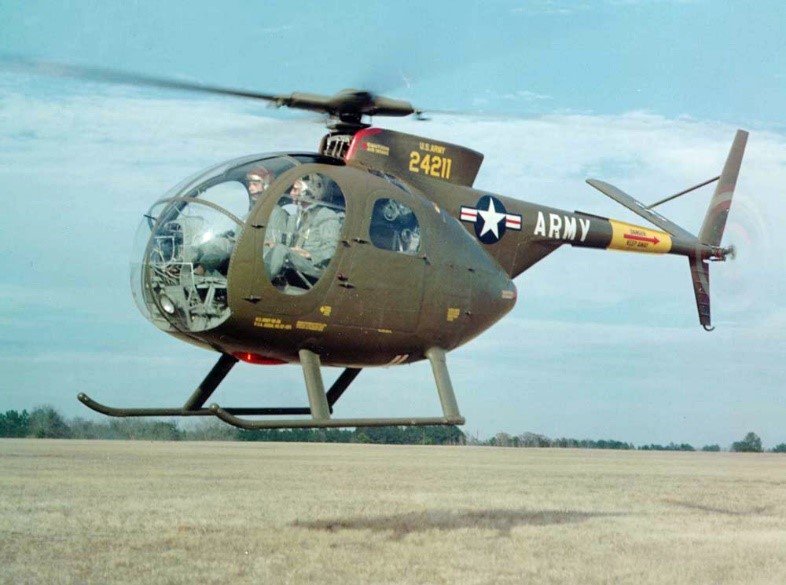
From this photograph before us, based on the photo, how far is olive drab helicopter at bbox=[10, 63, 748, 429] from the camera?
12.7m

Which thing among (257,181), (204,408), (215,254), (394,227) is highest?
(257,181)

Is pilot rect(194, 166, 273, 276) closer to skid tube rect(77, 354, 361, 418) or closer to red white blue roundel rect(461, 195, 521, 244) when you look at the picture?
skid tube rect(77, 354, 361, 418)

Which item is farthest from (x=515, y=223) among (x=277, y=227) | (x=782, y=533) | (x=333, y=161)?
(x=782, y=533)

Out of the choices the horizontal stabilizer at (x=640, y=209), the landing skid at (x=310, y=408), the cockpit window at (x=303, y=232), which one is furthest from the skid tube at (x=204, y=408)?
the horizontal stabilizer at (x=640, y=209)

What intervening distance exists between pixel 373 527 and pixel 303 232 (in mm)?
7510

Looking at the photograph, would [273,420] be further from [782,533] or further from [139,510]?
[782,533]

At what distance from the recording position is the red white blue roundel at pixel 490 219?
15.7 meters

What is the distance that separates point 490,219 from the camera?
1598cm

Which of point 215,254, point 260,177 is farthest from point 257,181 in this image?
point 215,254

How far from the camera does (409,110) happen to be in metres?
14.2

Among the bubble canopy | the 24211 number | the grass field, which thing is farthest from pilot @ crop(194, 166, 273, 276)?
the grass field

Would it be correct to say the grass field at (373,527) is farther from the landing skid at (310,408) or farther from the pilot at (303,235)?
the pilot at (303,235)

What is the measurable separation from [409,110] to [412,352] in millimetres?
3224

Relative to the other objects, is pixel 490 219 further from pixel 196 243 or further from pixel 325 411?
pixel 196 243
